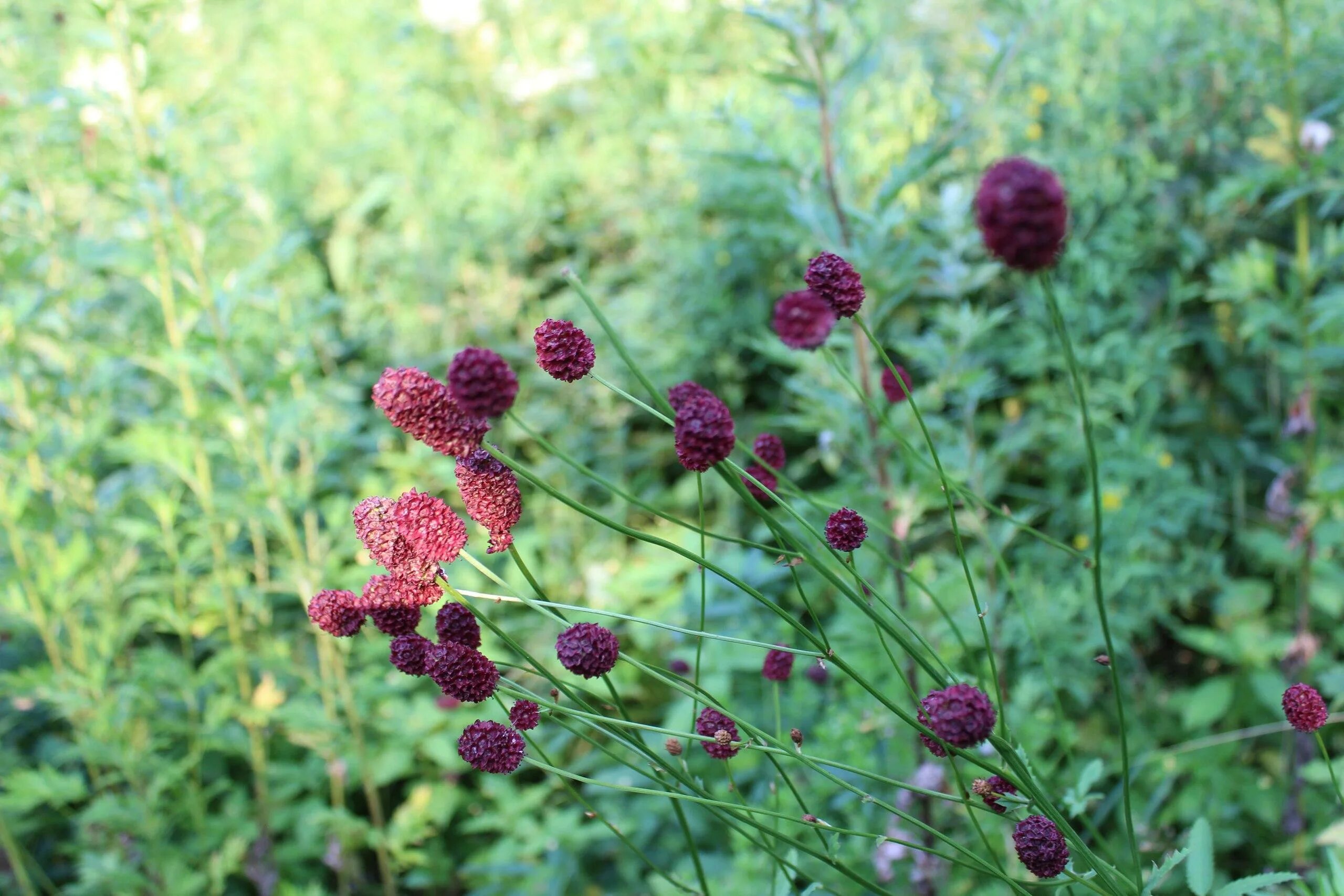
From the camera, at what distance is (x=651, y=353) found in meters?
3.14

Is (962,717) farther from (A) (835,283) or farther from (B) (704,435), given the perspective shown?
(A) (835,283)

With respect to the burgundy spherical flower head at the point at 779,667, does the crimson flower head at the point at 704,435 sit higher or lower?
higher

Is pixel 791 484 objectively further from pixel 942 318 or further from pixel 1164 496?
pixel 1164 496

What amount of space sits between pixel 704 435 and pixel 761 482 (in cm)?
20

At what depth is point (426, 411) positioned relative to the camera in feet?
2.53

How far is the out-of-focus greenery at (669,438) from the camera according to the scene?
6.79ft

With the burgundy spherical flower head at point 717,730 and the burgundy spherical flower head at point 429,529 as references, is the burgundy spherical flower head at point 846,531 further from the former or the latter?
the burgundy spherical flower head at point 429,529

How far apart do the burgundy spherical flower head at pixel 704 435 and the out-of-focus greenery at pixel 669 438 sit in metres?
0.80

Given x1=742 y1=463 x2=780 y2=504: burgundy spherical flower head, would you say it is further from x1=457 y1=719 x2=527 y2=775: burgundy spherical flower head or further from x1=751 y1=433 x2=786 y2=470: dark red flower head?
x1=457 y1=719 x2=527 y2=775: burgundy spherical flower head

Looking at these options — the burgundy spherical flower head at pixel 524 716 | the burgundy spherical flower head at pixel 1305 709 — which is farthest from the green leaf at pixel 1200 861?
the burgundy spherical flower head at pixel 524 716

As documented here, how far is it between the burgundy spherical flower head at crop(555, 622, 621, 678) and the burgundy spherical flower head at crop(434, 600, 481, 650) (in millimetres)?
143

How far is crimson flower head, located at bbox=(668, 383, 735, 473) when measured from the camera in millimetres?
727

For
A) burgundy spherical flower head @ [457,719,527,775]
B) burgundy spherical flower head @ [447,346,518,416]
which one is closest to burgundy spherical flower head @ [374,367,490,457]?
burgundy spherical flower head @ [447,346,518,416]

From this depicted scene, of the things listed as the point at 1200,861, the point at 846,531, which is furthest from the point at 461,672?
the point at 1200,861
